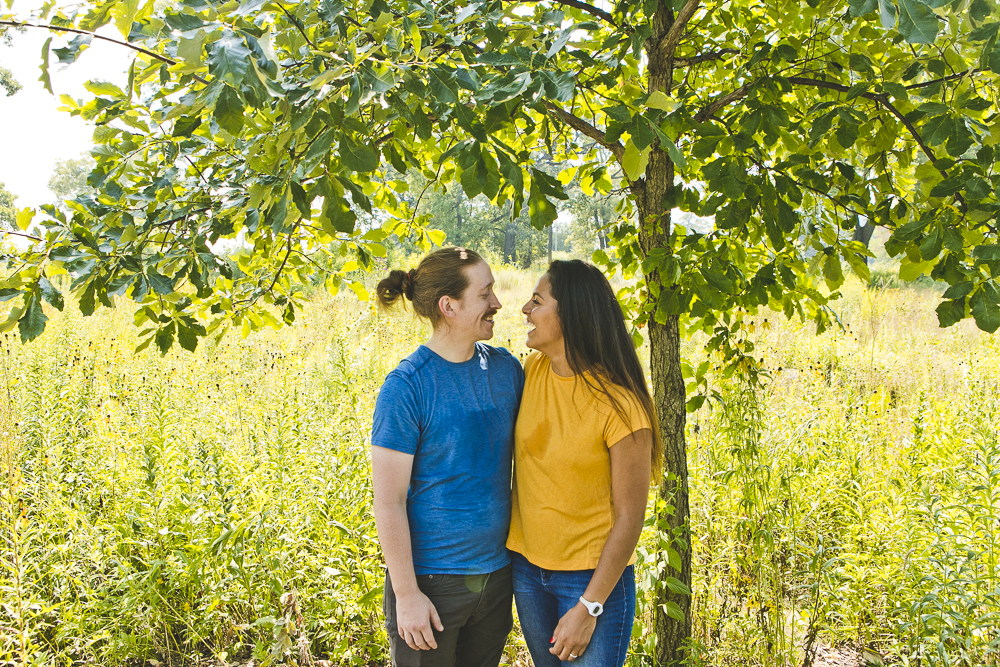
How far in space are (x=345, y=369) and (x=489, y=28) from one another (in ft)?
11.0

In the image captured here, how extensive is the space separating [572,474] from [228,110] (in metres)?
1.17

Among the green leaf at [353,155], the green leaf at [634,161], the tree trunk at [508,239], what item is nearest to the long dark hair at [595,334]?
the green leaf at [634,161]

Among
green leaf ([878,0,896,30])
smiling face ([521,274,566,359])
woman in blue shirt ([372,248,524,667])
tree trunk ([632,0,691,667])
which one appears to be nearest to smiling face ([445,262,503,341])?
woman in blue shirt ([372,248,524,667])

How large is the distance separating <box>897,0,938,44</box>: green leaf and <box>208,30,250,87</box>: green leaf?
3.16 ft

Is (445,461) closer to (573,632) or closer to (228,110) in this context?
(573,632)

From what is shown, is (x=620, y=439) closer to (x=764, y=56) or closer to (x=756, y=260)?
(x=764, y=56)

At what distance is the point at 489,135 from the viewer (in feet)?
4.57

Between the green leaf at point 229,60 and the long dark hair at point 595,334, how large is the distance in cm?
105

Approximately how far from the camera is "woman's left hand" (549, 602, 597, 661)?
5.19 ft

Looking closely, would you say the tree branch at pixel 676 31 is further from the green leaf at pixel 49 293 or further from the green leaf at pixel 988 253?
the green leaf at pixel 49 293

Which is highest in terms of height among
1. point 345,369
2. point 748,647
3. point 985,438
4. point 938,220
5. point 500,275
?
point 500,275

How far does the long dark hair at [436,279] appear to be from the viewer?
1.75 meters

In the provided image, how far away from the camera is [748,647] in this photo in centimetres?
260

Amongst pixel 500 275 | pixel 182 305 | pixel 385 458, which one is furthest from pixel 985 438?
pixel 500 275
